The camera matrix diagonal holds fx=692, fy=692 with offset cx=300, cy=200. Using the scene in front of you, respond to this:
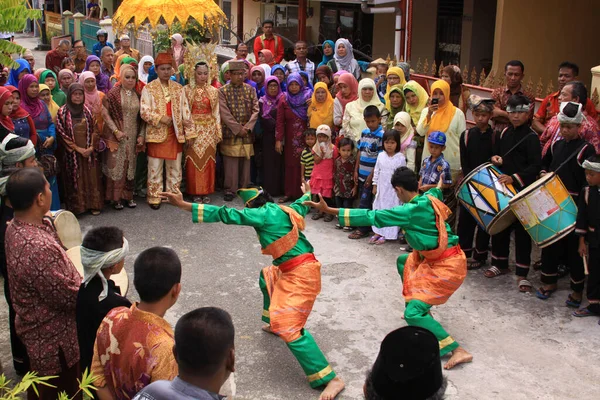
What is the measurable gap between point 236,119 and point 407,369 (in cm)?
721

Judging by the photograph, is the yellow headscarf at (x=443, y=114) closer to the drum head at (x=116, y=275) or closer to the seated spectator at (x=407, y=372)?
the drum head at (x=116, y=275)

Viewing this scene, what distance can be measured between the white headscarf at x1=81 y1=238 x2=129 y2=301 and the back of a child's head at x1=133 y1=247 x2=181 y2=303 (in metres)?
0.47

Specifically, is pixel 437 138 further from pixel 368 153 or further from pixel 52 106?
pixel 52 106

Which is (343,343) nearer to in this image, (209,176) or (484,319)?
(484,319)

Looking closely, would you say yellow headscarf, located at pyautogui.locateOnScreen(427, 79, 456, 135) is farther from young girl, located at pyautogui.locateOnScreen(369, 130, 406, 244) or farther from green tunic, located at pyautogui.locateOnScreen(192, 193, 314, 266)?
green tunic, located at pyautogui.locateOnScreen(192, 193, 314, 266)

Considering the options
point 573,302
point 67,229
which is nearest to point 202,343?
point 67,229

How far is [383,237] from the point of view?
26.2ft

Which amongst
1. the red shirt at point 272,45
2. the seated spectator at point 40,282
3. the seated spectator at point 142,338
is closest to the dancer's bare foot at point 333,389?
the seated spectator at point 40,282

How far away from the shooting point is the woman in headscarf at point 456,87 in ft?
27.3

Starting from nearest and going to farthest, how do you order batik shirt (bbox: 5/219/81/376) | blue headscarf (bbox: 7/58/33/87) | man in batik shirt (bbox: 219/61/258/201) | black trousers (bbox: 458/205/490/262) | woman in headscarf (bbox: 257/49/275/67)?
batik shirt (bbox: 5/219/81/376) → black trousers (bbox: 458/205/490/262) → man in batik shirt (bbox: 219/61/258/201) → blue headscarf (bbox: 7/58/33/87) → woman in headscarf (bbox: 257/49/275/67)

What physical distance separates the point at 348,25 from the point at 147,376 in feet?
48.4

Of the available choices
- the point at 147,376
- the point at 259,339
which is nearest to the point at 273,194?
the point at 259,339

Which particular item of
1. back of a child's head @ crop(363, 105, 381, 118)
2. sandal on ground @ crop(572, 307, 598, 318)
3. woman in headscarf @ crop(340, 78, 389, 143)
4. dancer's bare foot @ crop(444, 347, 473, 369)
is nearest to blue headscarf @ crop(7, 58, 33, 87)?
woman in headscarf @ crop(340, 78, 389, 143)

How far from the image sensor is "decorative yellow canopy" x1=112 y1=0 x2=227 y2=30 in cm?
1123
